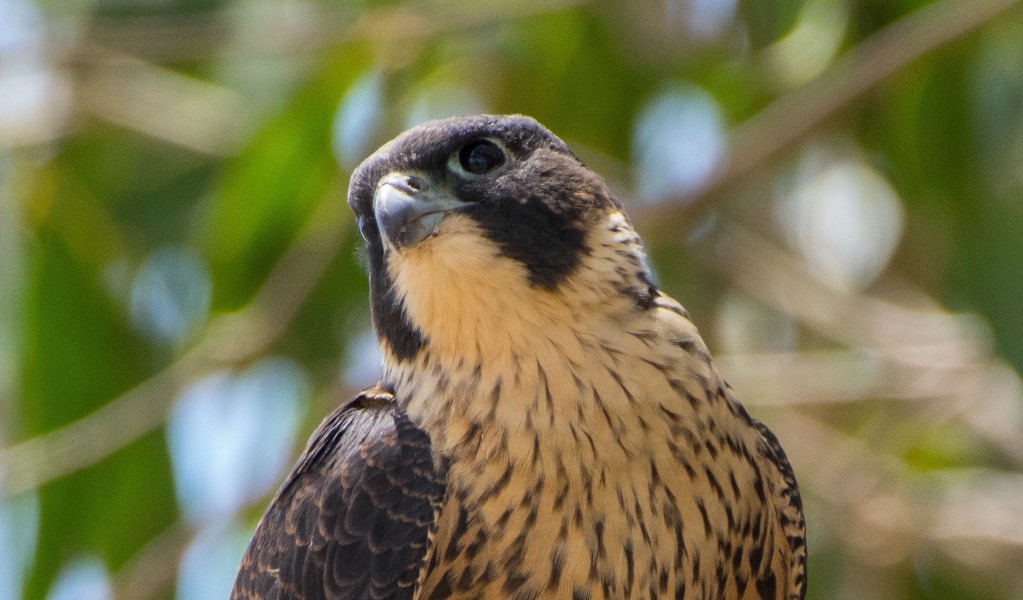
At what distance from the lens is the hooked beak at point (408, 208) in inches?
119

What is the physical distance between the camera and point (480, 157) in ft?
10.6

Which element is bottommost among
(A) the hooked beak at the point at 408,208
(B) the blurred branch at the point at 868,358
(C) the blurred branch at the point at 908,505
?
(C) the blurred branch at the point at 908,505

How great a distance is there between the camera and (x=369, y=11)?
5.61 m

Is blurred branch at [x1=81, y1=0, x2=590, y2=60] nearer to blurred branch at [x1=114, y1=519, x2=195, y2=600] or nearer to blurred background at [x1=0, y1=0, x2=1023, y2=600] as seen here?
blurred background at [x1=0, y1=0, x2=1023, y2=600]

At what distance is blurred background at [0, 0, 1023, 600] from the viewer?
207 inches

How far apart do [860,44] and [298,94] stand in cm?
203

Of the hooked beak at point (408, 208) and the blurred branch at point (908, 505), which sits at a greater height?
the hooked beak at point (408, 208)

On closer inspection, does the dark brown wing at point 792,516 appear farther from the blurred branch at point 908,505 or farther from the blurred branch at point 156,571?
the blurred branch at point 156,571

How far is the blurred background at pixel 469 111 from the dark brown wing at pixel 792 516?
1.55 m

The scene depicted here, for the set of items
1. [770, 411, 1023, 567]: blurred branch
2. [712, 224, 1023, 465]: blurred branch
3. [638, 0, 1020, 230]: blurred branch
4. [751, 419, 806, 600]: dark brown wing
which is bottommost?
[770, 411, 1023, 567]: blurred branch

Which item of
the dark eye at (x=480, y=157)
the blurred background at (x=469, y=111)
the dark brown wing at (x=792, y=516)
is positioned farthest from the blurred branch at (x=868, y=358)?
the dark eye at (x=480, y=157)

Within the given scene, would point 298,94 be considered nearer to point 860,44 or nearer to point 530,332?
point 860,44

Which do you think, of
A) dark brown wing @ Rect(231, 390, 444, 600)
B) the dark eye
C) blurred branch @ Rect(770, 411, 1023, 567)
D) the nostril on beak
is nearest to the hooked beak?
the nostril on beak

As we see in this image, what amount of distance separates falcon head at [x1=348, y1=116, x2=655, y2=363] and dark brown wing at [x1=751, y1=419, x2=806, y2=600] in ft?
1.60
